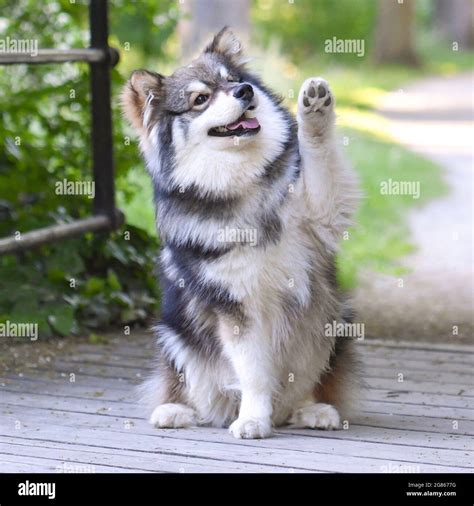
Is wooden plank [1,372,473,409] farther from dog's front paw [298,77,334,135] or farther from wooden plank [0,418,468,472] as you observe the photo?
dog's front paw [298,77,334,135]

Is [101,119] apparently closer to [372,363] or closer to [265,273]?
[372,363]

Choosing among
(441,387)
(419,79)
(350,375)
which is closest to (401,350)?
(441,387)

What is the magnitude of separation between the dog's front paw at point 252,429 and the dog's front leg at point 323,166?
2.29 ft

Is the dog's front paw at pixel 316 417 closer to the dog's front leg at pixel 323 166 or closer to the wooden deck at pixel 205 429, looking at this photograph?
the wooden deck at pixel 205 429

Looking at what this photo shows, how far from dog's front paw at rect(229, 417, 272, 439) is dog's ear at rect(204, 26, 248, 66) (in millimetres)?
1319

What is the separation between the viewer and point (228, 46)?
4023 mm

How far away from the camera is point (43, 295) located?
5.54m

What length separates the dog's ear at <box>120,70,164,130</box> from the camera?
3.88 m

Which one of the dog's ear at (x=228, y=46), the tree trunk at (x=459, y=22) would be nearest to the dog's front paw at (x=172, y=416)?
the dog's ear at (x=228, y=46)

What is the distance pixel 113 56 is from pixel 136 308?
1383 millimetres

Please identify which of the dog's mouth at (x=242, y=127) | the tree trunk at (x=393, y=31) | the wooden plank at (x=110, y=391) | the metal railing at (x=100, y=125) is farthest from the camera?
the tree trunk at (x=393, y=31)

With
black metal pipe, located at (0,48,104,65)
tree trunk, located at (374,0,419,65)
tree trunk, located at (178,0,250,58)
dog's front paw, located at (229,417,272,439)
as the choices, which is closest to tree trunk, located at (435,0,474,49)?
tree trunk, located at (374,0,419,65)

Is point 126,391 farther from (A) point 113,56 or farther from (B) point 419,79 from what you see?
(B) point 419,79

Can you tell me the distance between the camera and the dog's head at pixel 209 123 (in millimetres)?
3729
